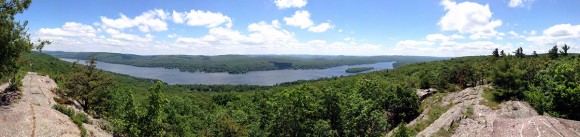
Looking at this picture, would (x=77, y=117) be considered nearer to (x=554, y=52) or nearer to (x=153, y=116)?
(x=153, y=116)

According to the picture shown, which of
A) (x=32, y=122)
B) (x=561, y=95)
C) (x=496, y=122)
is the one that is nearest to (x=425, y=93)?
(x=561, y=95)

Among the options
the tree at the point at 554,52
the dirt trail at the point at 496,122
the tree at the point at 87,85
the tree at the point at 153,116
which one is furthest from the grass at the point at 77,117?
the tree at the point at 554,52

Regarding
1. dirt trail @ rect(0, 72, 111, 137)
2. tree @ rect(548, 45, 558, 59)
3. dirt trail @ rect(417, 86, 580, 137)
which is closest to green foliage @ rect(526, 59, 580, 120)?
dirt trail @ rect(417, 86, 580, 137)

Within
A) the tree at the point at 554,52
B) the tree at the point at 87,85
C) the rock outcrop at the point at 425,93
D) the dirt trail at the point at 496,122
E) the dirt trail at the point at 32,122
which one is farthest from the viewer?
the tree at the point at 554,52

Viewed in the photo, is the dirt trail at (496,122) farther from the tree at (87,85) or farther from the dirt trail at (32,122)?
the tree at (87,85)

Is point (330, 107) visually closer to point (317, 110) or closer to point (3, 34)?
point (317, 110)

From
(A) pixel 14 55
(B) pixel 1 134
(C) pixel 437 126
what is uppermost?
(A) pixel 14 55

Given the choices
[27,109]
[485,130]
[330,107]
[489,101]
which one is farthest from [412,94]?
[27,109]
